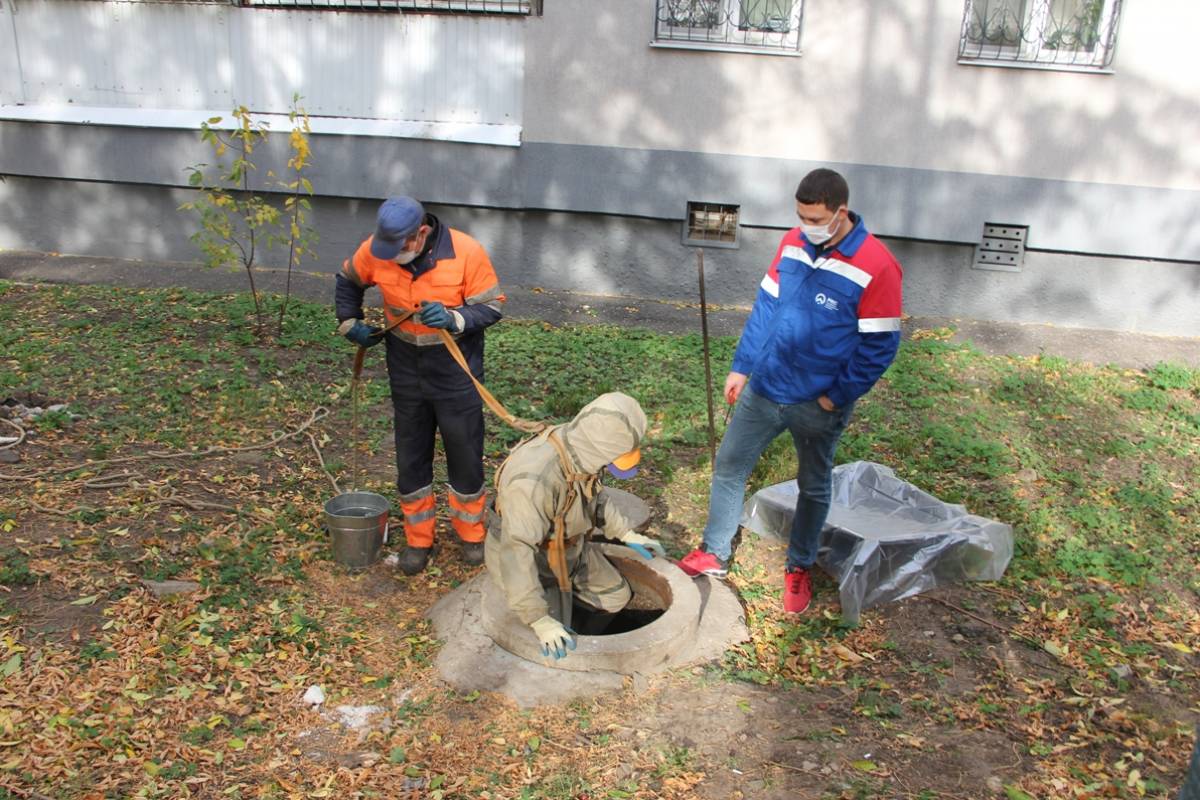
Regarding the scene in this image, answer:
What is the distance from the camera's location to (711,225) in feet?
30.6

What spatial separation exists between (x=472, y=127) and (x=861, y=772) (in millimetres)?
7210

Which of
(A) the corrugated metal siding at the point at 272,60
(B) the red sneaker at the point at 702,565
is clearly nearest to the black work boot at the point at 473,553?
(B) the red sneaker at the point at 702,565

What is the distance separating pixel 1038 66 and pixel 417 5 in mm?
5570

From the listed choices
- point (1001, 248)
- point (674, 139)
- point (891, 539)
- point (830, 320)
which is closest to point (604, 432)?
point (830, 320)

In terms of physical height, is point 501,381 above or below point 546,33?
below

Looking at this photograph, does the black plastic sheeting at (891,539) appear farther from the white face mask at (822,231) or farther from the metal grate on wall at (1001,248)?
the metal grate on wall at (1001,248)

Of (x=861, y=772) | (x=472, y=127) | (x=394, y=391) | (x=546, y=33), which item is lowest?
(x=861, y=772)

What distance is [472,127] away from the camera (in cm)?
923

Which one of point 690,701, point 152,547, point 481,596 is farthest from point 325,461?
point 690,701

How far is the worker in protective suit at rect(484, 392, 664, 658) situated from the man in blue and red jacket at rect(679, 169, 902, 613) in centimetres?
70

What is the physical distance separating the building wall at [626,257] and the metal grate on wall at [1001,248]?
8 centimetres

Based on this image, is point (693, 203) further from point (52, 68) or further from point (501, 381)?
point (52, 68)

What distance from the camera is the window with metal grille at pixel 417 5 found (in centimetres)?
897

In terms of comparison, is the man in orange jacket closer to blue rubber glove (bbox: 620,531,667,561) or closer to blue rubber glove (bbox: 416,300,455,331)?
blue rubber glove (bbox: 416,300,455,331)
